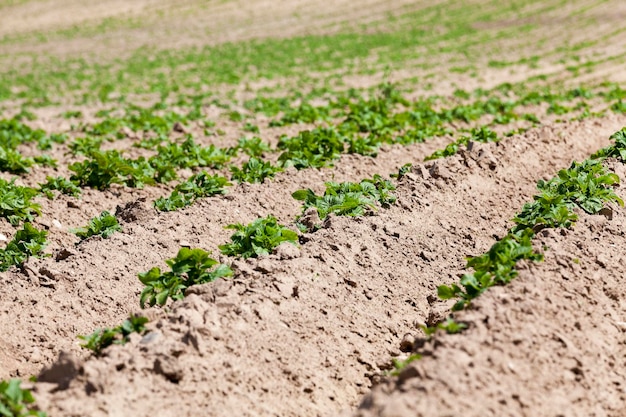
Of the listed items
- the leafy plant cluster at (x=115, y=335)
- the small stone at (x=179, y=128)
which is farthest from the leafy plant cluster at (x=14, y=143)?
the leafy plant cluster at (x=115, y=335)

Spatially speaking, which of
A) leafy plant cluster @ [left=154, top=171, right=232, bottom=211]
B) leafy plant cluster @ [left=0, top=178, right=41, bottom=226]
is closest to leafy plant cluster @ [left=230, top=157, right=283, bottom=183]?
leafy plant cluster @ [left=154, top=171, right=232, bottom=211]

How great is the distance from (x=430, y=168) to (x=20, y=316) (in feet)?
15.7

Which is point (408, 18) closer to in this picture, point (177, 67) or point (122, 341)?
point (177, 67)

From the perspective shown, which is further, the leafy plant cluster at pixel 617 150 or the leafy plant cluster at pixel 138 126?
the leafy plant cluster at pixel 138 126

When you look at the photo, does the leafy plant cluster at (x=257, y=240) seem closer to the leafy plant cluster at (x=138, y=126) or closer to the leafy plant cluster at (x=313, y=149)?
the leafy plant cluster at (x=313, y=149)

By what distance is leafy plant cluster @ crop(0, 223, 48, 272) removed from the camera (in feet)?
23.8

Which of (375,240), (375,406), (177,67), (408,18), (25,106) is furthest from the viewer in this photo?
(408,18)

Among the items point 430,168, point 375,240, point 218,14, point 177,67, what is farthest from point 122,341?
point 218,14

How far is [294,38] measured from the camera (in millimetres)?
37688

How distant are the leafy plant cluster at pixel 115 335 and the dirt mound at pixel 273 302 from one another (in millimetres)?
106

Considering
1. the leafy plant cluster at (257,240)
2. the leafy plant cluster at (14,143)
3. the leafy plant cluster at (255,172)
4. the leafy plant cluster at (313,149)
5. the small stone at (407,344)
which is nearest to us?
the small stone at (407,344)

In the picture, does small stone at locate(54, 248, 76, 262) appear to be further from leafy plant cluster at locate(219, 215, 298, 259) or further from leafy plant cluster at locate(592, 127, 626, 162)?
leafy plant cluster at locate(592, 127, 626, 162)

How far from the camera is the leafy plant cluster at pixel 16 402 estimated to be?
14.5 ft

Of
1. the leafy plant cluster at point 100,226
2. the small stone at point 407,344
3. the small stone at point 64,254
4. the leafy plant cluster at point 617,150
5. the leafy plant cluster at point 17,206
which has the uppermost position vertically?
the leafy plant cluster at point 17,206
